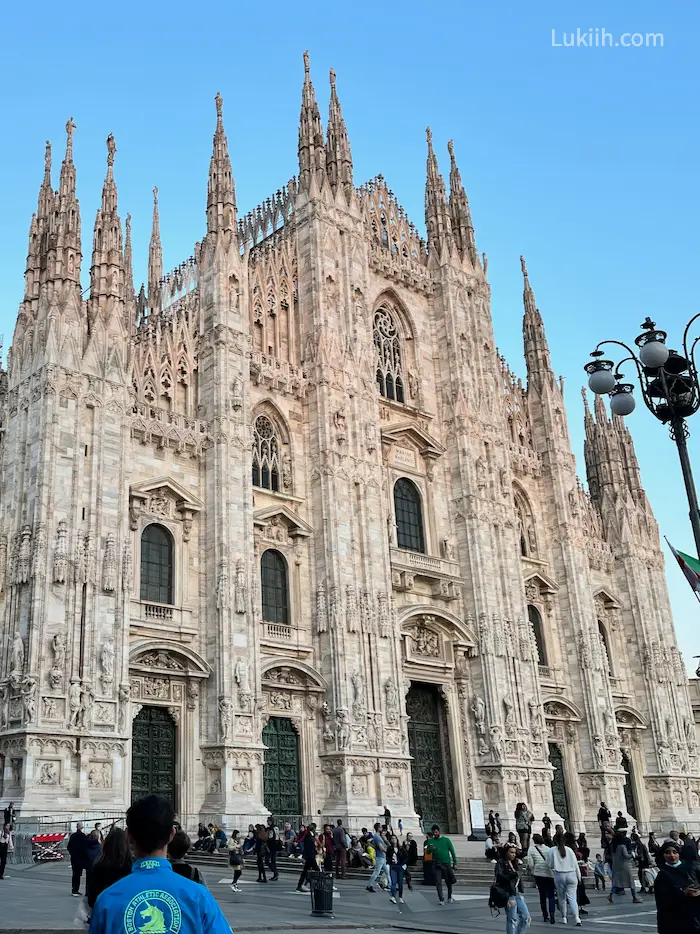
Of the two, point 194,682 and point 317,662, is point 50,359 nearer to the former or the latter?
point 194,682

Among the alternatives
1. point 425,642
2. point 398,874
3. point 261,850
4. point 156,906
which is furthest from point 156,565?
point 156,906

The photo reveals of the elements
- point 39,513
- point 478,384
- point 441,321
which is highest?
point 441,321

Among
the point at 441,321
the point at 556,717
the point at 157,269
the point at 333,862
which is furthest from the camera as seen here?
the point at 157,269

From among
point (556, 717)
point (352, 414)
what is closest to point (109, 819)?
point (352, 414)

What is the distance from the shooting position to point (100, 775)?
74.6ft

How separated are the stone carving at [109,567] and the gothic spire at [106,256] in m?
6.36

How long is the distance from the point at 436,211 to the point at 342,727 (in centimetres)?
2278

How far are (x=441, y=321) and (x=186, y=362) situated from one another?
13128 mm

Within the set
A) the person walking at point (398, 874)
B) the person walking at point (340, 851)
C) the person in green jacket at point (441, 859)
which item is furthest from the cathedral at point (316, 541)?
the person in green jacket at point (441, 859)

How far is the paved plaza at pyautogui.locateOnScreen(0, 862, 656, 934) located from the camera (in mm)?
12383

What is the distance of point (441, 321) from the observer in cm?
3931

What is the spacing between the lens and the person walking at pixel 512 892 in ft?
37.9

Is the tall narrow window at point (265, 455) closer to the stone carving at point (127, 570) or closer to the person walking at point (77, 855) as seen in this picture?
the stone carving at point (127, 570)

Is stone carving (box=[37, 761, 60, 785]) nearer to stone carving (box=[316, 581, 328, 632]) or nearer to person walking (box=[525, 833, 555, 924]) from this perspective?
stone carving (box=[316, 581, 328, 632])
